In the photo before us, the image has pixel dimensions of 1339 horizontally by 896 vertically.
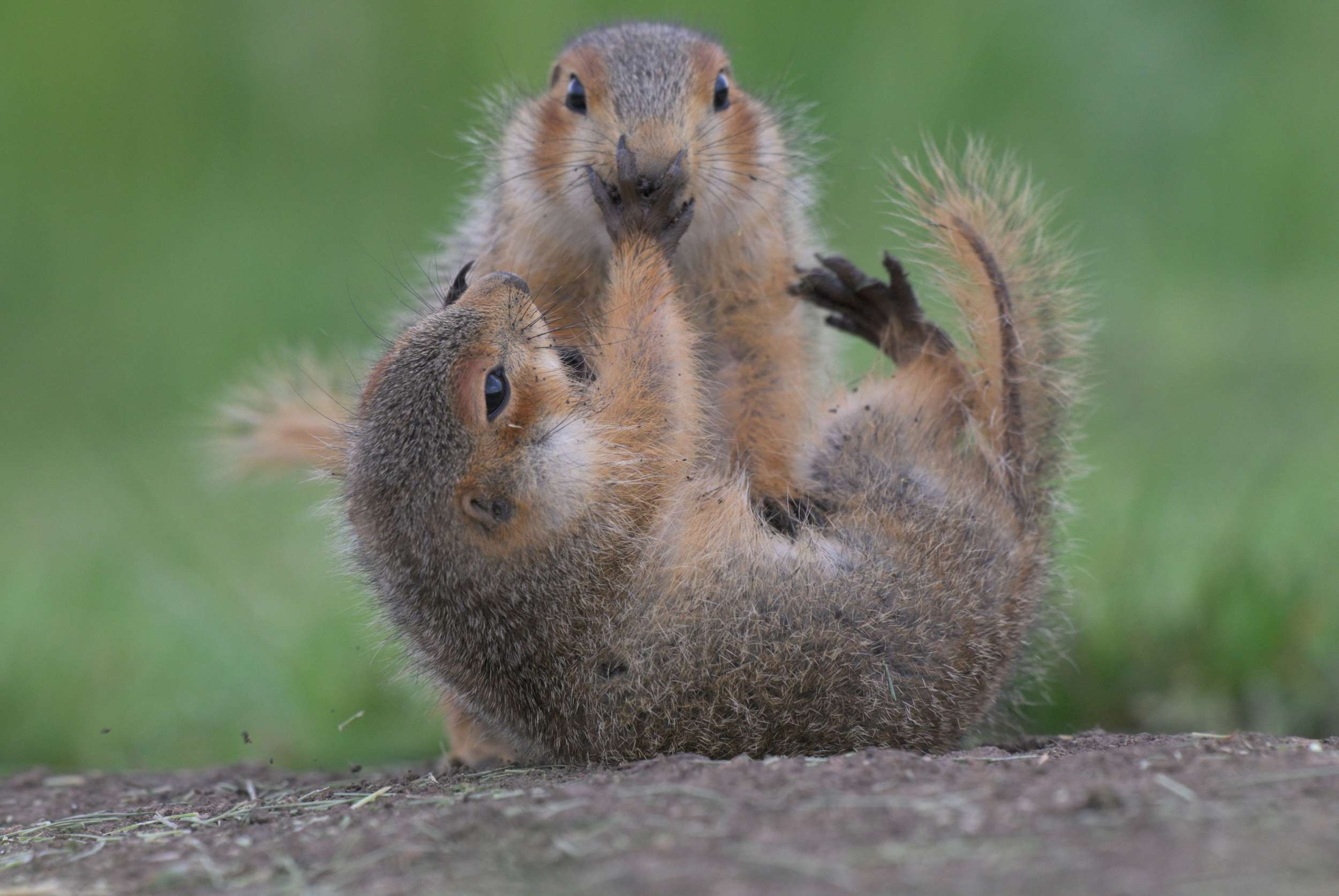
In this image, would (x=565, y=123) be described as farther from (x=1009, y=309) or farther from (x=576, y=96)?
(x=1009, y=309)

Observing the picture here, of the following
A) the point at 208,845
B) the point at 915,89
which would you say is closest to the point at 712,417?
the point at 208,845

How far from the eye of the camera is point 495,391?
16.3ft

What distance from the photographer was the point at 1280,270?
12.3 meters

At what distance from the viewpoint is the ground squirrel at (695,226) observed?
5.80 meters

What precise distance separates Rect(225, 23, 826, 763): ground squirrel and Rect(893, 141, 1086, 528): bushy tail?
69 cm

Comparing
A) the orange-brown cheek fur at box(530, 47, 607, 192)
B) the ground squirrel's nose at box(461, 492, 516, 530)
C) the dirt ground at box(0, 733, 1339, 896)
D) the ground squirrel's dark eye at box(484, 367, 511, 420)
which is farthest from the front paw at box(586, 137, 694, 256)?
the dirt ground at box(0, 733, 1339, 896)

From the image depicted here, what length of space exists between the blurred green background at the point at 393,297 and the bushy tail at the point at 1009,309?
2.18ft

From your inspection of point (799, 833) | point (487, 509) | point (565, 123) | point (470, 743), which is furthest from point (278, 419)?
point (799, 833)

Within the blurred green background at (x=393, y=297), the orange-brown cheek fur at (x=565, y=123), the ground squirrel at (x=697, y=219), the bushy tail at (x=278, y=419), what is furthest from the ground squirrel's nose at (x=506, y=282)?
the bushy tail at (x=278, y=419)

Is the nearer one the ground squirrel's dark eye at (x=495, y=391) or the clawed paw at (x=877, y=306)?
the ground squirrel's dark eye at (x=495, y=391)

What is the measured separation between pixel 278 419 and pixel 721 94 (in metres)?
2.96

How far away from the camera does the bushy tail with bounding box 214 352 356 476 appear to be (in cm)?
746

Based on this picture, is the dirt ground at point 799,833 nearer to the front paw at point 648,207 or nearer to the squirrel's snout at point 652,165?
the front paw at point 648,207

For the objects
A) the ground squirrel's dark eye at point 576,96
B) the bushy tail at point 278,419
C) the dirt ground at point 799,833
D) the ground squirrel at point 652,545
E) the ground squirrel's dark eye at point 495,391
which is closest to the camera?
the dirt ground at point 799,833
